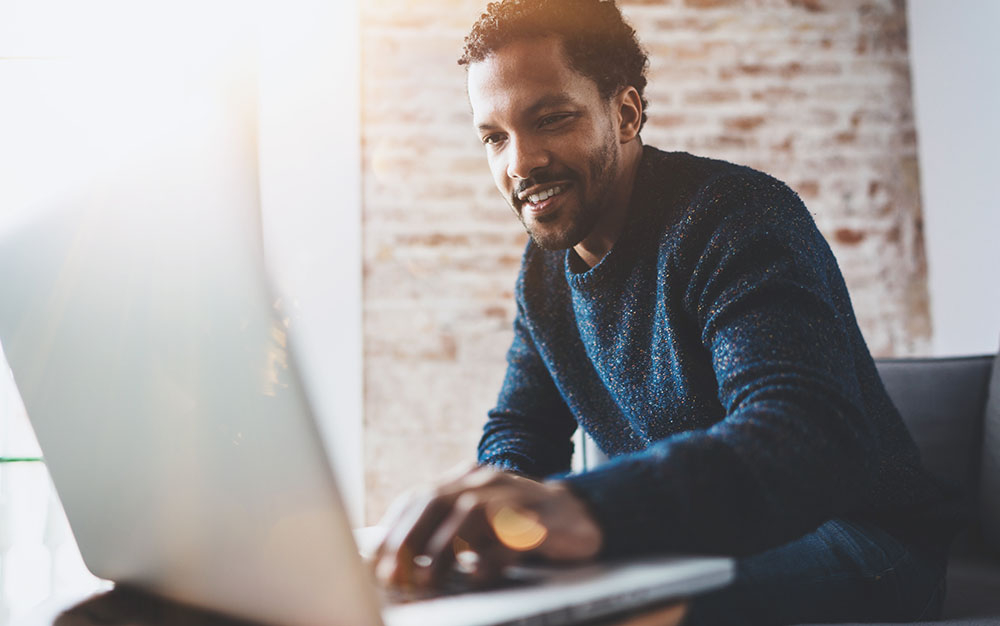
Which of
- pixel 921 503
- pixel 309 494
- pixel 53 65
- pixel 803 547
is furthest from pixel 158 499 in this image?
pixel 53 65

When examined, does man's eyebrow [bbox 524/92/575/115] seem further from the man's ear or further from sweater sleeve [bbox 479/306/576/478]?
sweater sleeve [bbox 479/306/576/478]

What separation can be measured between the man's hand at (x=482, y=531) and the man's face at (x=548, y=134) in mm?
639

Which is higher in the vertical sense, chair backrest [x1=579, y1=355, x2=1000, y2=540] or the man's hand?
the man's hand

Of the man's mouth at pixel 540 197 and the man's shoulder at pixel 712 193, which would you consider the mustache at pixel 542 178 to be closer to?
the man's mouth at pixel 540 197

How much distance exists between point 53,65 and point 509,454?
1682 mm

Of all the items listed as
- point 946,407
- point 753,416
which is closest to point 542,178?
point 753,416

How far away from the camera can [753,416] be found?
0.58m

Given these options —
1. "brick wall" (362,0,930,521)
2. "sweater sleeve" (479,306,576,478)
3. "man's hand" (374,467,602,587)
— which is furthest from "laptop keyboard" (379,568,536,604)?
"brick wall" (362,0,930,521)

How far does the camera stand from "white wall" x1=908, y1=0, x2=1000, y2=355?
1796 millimetres

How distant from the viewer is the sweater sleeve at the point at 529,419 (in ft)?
3.68

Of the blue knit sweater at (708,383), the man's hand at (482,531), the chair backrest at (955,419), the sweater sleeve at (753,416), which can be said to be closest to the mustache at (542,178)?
the blue knit sweater at (708,383)

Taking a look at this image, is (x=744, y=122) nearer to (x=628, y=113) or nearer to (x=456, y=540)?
(x=628, y=113)

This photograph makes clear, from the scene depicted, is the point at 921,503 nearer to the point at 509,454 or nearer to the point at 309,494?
the point at 509,454

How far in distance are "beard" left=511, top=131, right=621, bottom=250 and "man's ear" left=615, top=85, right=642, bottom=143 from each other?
37mm
